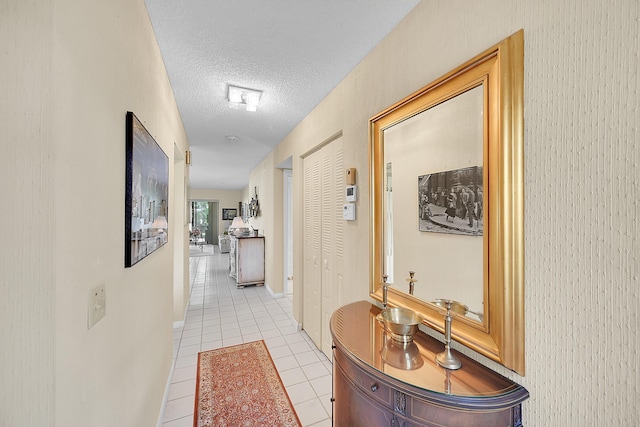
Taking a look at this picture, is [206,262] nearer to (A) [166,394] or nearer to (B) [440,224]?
(A) [166,394]

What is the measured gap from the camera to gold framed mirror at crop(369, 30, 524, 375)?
915 millimetres

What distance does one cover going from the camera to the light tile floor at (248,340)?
200 centimetres

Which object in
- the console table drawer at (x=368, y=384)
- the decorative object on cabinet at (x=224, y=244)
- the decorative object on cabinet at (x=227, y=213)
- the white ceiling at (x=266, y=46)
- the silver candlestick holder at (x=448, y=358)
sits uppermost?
the white ceiling at (x=266, y=46)

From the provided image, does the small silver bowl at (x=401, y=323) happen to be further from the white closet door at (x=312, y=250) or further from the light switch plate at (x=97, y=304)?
the white closet door at (x=312, y=250)

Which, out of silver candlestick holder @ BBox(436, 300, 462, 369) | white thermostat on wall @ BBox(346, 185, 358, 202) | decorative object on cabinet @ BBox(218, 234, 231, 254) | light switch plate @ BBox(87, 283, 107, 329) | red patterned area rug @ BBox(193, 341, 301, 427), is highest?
white thermostat on wall @ BBox(346, 185, 358, 202)

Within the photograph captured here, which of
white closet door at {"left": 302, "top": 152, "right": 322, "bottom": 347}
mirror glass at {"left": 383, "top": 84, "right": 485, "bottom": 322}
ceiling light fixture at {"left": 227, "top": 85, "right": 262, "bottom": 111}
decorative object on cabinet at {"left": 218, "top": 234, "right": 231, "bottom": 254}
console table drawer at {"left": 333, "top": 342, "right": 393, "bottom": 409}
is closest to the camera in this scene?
console table drawer at {"left": 333, "top": 342, "right": 393, "bottom": 409}

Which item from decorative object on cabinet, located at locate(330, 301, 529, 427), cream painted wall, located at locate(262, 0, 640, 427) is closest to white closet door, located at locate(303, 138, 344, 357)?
decorative object on cabinet, located at locate(330, 301, 529, 427)

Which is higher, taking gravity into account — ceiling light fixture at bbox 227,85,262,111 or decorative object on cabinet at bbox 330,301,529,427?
ceiling light fixture at bbox 227,85,262,111

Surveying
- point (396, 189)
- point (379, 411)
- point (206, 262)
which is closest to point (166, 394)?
point (379, 411)

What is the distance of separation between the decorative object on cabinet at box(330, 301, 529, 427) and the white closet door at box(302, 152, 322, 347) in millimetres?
1604

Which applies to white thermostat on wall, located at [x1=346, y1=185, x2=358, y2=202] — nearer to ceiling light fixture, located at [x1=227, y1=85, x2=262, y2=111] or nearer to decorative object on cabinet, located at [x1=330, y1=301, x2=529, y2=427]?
decorative object on cabinet, located at [x1=330, y1=301, x2=529, y2=427]

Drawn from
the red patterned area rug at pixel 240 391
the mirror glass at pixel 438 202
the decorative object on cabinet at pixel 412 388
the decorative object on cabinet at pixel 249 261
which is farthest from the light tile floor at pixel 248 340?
the mirror glass at pixel 438 202

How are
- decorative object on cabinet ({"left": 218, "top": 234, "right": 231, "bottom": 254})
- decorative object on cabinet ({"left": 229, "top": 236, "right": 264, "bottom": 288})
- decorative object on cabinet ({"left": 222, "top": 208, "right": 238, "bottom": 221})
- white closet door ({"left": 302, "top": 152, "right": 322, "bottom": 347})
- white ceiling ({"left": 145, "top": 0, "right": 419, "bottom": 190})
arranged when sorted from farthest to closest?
1. decorative object on cabinet ({"left": 222, "top": 208, "right": 238, "bottom": 221})
2. decorative object on cabinet ({"left": 218, "top": 234, "right": 231, "bottom": 254})
3. decorative object on cabinet ({"left": 229, "top": 236, "right": 264, "bottom": 288})
4. white closet door ({"left": 302, "top": 152, "right": 322, "bottom": 347})
5. white ceiling ({"left": 145, "top": 0, "right": 419, "bottom": 190})

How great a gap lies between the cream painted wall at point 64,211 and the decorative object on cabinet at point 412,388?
0.90 meters
